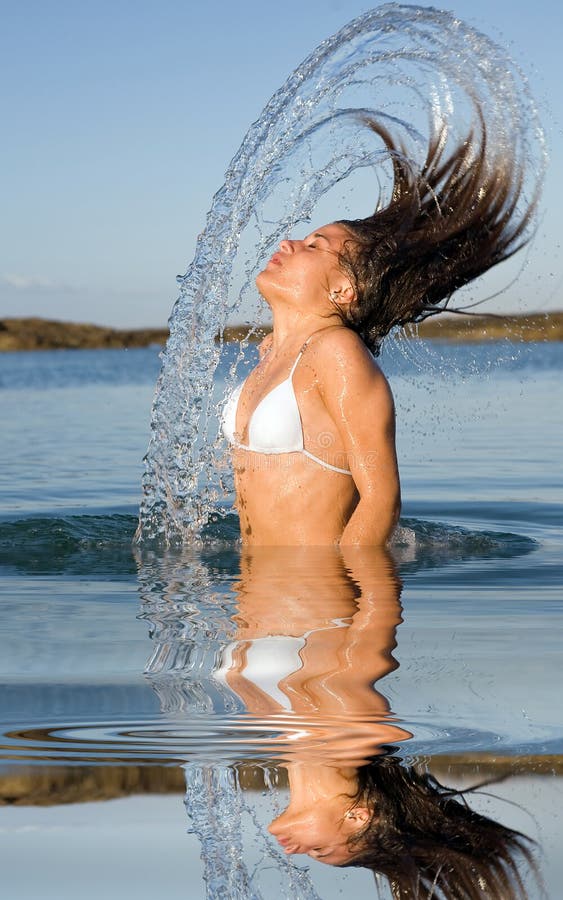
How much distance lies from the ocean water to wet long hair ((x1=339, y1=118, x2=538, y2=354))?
19.0 inches

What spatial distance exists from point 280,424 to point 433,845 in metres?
3.42

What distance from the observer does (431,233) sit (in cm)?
640

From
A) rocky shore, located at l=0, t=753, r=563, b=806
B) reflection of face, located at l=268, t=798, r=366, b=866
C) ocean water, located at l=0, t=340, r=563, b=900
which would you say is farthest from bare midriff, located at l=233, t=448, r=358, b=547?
reflection of face, located at l=268, t=798, r=366, b=866

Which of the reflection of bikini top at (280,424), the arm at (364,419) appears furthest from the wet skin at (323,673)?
the reflection of bikini top at (280,424)

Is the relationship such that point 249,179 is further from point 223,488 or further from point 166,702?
point 166,702

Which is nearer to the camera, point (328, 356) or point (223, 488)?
point (328, 356)

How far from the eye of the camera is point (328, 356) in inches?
234

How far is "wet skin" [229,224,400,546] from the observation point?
232 inches

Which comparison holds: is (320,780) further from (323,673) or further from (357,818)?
(323,673)

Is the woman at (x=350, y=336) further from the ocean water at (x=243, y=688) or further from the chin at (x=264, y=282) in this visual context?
the ocean water at (x=243, y=688)

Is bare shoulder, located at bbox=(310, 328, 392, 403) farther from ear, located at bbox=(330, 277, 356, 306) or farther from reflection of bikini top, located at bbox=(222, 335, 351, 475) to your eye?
ear, located at bbox=(330, 277, 356, 306)

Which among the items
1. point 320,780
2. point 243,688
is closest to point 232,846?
point 320,780

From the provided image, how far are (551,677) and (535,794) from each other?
113 cm

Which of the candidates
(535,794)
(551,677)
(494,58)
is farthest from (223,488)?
(535,794)
